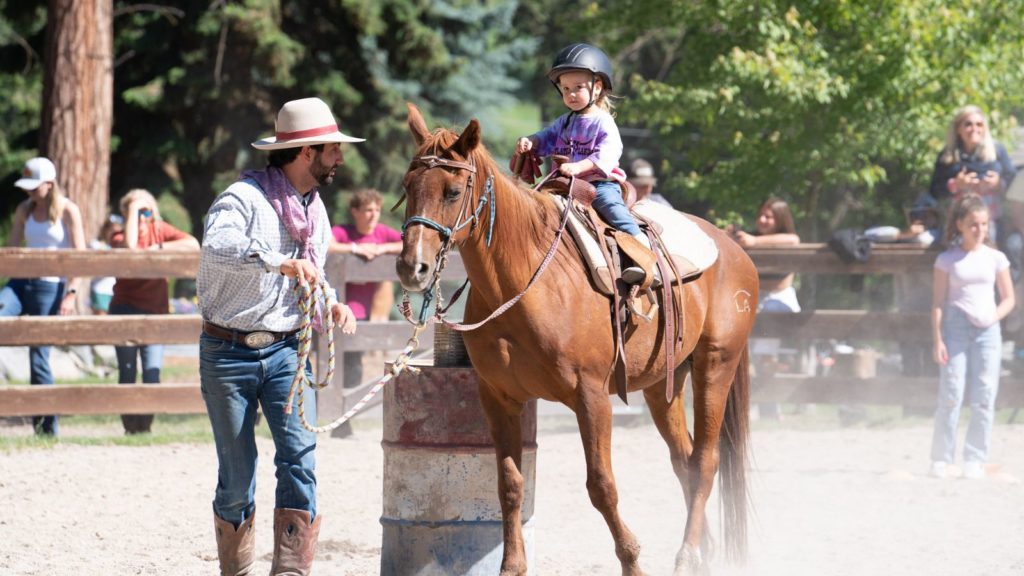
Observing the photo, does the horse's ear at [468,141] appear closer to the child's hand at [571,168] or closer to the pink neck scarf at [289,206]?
the pink neck scarf at [289,206]

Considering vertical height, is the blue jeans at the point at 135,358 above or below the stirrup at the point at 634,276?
below

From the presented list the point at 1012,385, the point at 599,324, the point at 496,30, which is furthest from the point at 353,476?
the point at 496,30

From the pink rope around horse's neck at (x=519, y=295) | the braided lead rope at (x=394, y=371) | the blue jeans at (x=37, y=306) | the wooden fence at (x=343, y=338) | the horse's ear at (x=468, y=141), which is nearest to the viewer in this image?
the horse's ear at (x=468, y=141)

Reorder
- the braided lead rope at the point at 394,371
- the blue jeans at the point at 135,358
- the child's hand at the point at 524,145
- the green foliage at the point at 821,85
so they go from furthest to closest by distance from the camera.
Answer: the green foliage at the point at 821,85 → the blue jeans at the point at 135,358 → the child's hand at the point at 524,145 → the braided lead rope at the point at 394,371

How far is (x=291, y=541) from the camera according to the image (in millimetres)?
5102

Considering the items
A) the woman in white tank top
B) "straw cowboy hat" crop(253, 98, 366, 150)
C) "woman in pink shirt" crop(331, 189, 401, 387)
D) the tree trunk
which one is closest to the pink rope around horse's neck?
"straw cowboy hat" crop(253, 98, 366, 150)

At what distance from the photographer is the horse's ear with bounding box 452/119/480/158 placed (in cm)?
482

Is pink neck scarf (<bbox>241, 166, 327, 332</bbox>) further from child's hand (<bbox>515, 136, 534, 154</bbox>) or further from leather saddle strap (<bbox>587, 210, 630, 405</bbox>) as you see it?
leather saddle strap (<bbox>587, 210, 630, 405</bbox>)

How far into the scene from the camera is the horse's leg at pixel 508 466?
17.5 ft

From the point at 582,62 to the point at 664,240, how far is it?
107cm

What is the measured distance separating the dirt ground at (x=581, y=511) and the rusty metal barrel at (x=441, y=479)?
76cm

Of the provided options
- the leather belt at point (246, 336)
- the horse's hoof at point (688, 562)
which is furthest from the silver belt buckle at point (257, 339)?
the horse's hoof at point (688, 562)

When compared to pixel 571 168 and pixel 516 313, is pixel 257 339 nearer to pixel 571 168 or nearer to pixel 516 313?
pixel 516 313

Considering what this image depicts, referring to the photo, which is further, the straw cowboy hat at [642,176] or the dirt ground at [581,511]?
the straw cowboy hat at [642,176]
